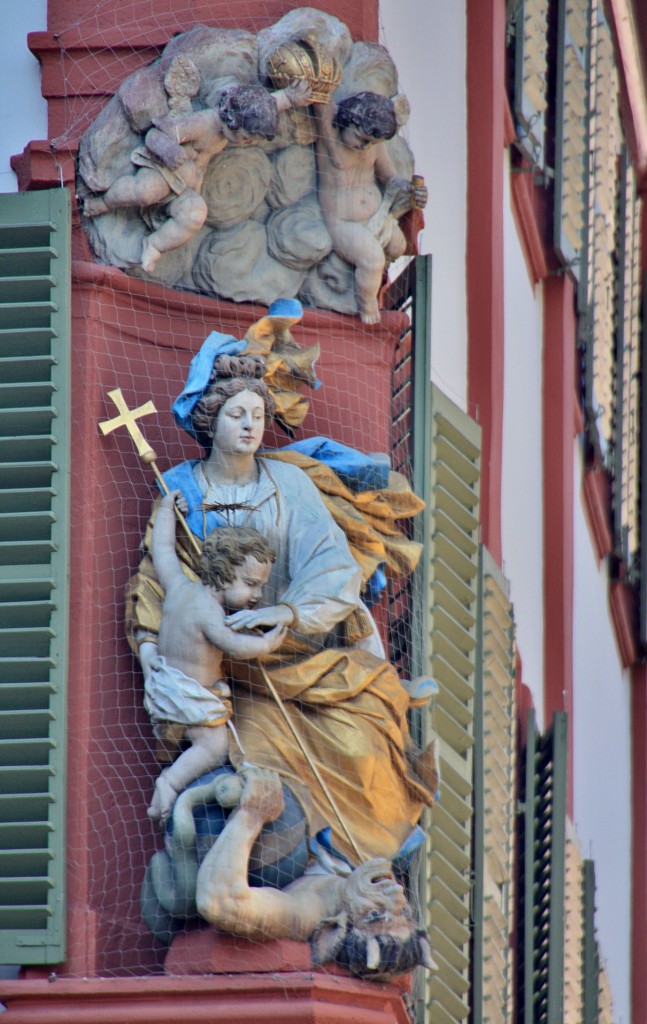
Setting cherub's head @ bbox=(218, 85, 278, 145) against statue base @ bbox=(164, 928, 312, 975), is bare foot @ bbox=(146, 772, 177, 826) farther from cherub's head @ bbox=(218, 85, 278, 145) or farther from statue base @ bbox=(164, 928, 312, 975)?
cherub's head @ bbox=(218, 85, 278, 145)

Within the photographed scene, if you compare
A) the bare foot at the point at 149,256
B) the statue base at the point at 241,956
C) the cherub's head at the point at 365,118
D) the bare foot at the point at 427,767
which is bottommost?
the statue base at the point at 241,956

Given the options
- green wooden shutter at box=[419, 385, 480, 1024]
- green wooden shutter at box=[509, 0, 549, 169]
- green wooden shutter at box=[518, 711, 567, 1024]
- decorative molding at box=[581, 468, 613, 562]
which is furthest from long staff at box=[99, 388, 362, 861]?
decorative molding at box=[581, 468, 613, 562]

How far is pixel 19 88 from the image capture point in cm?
843

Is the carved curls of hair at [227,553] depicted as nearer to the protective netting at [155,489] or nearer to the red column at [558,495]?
the protective netting at [155,489]

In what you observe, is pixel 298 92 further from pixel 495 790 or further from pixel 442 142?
pixel 495 790

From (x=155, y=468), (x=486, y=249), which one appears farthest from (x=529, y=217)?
(x=155, y=468)

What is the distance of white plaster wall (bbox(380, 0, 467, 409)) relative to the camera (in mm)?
9523

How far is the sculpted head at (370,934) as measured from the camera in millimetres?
7441

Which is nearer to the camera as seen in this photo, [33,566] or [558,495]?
[33,566]

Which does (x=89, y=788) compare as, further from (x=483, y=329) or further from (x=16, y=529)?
(x=483, y=329)

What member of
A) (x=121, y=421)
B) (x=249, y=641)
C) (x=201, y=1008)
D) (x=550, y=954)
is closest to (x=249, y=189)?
(x=121, y=421)

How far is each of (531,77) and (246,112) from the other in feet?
10.7

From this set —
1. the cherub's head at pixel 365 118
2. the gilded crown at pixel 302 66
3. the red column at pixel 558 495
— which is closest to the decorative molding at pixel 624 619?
the red column at pixel 558 495

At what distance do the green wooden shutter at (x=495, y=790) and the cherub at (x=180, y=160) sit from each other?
1.55m
